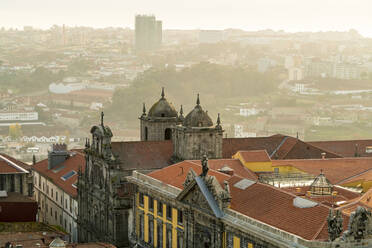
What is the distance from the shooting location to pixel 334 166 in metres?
61.5

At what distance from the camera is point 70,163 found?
83062 millimetres

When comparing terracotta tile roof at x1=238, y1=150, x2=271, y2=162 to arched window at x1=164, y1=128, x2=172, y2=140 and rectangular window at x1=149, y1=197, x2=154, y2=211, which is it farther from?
arched window at x1=164, y1=128, x2=172, y2=140

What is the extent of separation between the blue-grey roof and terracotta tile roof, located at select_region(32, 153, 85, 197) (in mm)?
28629

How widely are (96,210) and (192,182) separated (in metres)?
22.1

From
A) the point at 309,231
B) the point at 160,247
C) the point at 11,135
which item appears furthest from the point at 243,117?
the point at 309,231

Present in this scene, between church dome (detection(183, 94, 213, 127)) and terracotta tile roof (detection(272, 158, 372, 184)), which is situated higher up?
church dome (detection(183, 94, 213, 127))

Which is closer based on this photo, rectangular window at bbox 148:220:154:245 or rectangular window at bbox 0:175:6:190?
rectangular window at bbox 148:220:154:245

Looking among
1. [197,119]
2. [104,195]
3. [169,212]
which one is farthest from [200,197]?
[104,195]

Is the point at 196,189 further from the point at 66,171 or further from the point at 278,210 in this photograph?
the point at 66,171

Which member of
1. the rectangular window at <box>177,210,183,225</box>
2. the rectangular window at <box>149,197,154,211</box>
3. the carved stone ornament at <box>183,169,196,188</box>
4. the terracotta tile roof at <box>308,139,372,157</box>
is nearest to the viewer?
the carved stone ornament at <box>183,169,196,188</box>

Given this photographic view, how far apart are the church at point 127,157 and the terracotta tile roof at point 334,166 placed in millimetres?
7126

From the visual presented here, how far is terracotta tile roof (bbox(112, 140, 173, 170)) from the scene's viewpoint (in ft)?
216

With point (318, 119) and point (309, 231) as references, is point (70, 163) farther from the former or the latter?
point (318, 119)

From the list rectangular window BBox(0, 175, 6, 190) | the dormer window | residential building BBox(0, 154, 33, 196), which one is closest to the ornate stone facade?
residential building BBox(0, 154, 33, 196)
